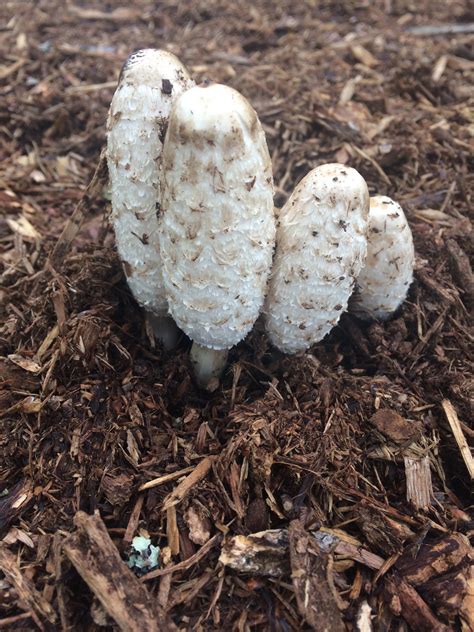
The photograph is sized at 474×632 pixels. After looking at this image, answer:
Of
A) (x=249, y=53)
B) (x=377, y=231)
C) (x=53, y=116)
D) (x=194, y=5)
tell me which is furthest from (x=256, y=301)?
(x=194, y=5)

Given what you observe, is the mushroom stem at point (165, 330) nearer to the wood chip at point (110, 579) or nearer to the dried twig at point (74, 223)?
the dried twig at point (74, 223)

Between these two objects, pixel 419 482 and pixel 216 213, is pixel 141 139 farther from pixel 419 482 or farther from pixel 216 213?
pixel 419 482

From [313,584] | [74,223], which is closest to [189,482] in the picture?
[313,584]

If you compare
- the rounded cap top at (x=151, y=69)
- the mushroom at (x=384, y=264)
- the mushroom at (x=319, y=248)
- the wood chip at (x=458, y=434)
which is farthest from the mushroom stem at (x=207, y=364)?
the rounded cap top at (x=151, y=69)

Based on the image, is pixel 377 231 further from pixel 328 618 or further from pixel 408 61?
pixel 408 61

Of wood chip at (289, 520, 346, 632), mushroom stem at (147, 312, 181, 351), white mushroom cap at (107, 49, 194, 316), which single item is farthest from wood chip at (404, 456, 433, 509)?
white mushroom cap at (107, 49, 194, 316)

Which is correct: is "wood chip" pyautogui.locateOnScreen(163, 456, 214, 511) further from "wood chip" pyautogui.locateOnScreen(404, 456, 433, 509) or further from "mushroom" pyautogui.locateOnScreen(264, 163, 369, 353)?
"wood chip" pyautogui.locateOnScreen(404, 456, 433, 509)
